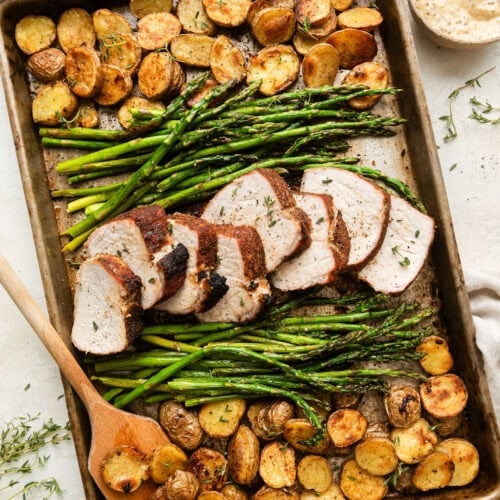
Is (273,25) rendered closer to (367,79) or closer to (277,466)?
(367,79)

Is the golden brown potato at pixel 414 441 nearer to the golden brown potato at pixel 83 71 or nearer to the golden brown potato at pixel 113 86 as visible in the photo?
the golden brown potato at pixel 113 86

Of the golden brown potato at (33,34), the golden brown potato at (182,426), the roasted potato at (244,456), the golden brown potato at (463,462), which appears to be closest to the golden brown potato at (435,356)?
the golden brown potato at (463,462)

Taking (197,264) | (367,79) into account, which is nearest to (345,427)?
(197,264)

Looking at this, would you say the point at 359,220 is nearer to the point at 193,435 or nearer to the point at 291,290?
the point at 291,290

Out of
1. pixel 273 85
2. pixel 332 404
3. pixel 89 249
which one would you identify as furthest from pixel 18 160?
pixel 332 404

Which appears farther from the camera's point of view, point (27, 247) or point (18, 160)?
point (27, 247)


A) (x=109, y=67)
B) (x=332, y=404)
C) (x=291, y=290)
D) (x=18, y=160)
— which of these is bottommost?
(x=332, y=404)

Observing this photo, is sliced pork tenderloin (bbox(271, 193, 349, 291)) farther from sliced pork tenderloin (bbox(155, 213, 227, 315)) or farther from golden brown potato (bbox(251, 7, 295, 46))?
golden brown potato (bbox(251, 7, 295, 46))
